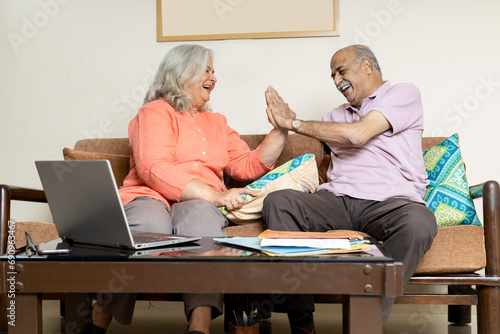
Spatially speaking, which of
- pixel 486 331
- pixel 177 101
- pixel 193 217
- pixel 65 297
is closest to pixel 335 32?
pixel 177 101

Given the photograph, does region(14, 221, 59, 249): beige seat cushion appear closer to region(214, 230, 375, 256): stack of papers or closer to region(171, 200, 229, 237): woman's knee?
region(171, 200, 229, 237): woman's knee

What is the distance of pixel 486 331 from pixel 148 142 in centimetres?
146

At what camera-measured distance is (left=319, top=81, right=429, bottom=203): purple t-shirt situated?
2230 mm

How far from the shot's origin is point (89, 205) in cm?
138

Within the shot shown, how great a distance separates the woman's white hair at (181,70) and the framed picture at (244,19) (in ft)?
1.99

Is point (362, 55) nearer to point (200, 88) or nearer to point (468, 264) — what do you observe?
point (200, 88)

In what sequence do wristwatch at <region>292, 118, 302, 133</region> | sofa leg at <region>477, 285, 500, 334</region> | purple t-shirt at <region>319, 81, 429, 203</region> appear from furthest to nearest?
wristwatch at <region>292, 118, 302, 133</region>, purple t-shirt at <region>319, 81, 429, 203</region>, sofa leg at <region>477, 285, 500, 334</region>

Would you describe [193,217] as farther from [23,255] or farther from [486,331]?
[486,331]

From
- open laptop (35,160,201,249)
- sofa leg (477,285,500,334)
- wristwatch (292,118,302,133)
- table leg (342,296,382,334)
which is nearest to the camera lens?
table leg (342,296,382,334)

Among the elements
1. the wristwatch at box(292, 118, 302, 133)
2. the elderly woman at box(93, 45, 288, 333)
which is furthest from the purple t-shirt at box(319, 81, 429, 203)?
the elderly woman at box(93, 45, 288, 333)

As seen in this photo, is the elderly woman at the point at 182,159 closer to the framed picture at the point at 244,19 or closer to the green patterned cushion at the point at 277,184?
the green patterned cushion at the point at 277,184

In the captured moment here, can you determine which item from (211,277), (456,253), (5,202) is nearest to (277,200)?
(456,253)

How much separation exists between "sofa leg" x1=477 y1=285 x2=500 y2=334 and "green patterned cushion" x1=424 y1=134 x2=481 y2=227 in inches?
12.0

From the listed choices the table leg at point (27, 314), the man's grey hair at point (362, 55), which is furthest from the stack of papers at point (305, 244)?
the man's grey hair at point (362, 55)
